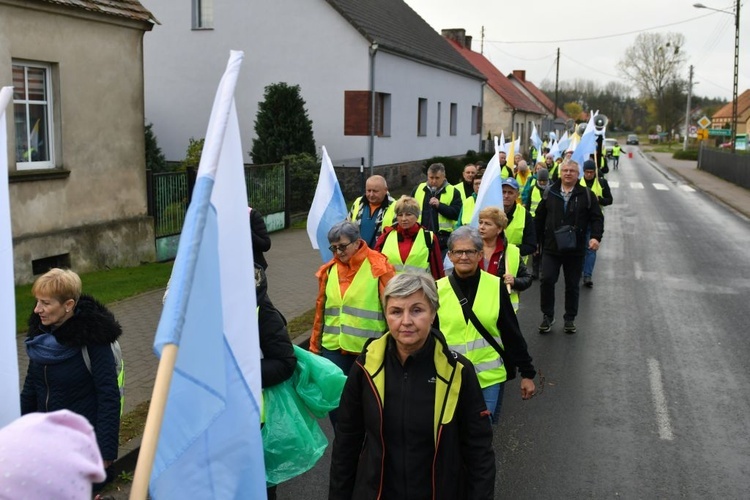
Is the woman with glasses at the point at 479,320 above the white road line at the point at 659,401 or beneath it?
above

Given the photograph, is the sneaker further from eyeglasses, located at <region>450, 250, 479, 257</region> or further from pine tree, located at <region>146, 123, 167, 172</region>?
pine tree, located at <region>146, 123, 167, 172</region>

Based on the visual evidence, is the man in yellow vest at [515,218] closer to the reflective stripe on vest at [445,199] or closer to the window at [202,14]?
the reflective stripe on vest at [445,199]

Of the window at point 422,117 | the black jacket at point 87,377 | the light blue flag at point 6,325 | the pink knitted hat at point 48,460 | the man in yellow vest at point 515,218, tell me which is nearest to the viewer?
the pink knitted hat at point 48,460

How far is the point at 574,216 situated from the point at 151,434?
26.0 ft

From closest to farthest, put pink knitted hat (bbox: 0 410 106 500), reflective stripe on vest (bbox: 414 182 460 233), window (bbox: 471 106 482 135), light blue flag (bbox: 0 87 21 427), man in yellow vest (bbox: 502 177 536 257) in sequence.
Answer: pink knitted hat (bbox: 0 410 106 500) < light blue flag (bbox: 0 87 21 427) < man in yellow vest (bbox: 502 177 536 257) < reflective stripe on vest (bbox: 414 182 460 233) < window (bbox: 471 106 482 135)

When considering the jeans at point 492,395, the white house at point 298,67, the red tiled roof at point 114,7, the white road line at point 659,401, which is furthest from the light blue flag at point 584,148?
the jeans at point 492,395

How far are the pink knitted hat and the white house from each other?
75.4 feet

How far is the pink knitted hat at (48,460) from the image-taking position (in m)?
1.50

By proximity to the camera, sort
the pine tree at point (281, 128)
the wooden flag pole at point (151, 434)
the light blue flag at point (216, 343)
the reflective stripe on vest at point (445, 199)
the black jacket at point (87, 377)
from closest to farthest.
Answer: the wooden flag pole at point (151, 434) → the light blue flag at point (216, 343) → the black jacket at point (87, 377) → the reflective stripe on vest at point (445, 199) → the pine tree at point (281, 128)

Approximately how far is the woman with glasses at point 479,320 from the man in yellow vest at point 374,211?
10.2 ft

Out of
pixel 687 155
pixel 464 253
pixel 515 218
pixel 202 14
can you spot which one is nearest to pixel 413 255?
pixel 464 253

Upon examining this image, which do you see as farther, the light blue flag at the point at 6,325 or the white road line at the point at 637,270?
the white road line at the point at 637,270

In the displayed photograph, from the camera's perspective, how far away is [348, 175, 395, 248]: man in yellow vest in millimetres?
8016

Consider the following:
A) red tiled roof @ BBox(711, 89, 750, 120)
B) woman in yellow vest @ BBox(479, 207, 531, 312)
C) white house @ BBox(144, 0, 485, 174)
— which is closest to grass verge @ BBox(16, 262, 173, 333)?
woman in yellow vest @ BBox(479, 207, 531, 312)
